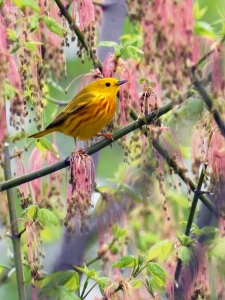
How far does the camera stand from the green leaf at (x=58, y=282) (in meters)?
2.54

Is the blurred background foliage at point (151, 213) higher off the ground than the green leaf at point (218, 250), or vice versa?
the blurred background foliage at point (151, 213)

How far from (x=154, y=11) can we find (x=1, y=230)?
1389mm

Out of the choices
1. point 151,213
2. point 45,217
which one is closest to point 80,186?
point 45,217

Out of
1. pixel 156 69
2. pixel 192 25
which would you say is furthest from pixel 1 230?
pixel 192 25

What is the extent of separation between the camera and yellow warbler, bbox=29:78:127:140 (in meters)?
3.52

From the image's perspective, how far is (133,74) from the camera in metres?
3.34

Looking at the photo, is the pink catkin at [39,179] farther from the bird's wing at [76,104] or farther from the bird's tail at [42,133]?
the bird's wing at [76,104]

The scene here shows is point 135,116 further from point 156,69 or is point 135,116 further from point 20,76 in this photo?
point 156,69

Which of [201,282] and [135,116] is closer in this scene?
[201,282]

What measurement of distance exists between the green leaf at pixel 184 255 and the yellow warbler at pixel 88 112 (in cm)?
98

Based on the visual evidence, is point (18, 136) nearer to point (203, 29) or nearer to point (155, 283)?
point (155, 283)

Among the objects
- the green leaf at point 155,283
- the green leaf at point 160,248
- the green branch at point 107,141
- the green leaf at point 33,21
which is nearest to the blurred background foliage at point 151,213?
the green leaf at point 160,248

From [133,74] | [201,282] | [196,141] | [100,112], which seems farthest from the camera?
[100,112]

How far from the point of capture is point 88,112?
12.3 ft
